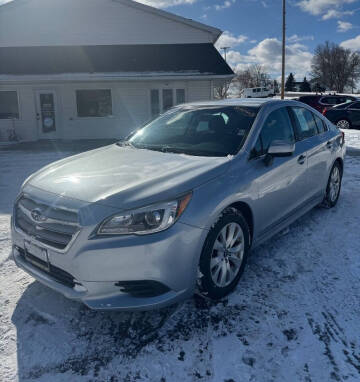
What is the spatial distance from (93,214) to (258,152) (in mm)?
1746

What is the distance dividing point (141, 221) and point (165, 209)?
0.61ft

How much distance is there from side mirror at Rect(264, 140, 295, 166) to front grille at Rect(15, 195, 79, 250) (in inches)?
74.6

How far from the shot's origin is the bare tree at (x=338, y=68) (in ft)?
238

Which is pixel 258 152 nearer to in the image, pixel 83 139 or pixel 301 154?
pixel 301 154

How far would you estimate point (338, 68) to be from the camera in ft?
240

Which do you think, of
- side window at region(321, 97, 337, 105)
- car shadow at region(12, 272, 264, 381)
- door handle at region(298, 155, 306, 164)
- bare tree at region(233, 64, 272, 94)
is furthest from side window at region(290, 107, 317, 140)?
bare tree at region(233, 64, 272, 94)

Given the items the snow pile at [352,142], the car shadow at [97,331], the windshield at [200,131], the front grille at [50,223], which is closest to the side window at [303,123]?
the windshield at [200,131]

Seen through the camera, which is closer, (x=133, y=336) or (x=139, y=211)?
(x=139, y=211)

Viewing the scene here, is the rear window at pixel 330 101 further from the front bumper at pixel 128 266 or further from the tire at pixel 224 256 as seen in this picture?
the front bumper at pixel 128 266

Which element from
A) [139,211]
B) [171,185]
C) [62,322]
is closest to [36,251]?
[62,322]

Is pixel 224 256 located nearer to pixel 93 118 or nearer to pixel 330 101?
pixel 93 118

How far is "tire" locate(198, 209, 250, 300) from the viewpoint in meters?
2.80

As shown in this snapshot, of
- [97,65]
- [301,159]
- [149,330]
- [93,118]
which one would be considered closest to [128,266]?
[149,330]

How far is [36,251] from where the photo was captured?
2.78m
